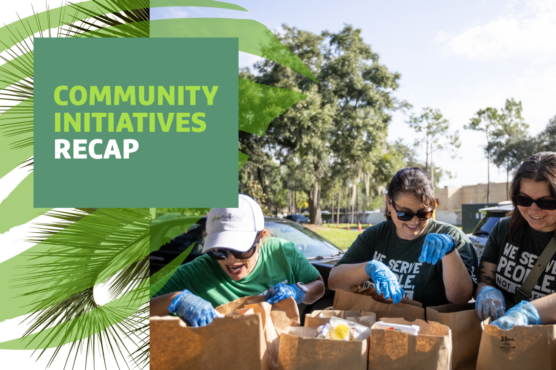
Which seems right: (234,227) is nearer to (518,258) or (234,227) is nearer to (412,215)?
(412,215)

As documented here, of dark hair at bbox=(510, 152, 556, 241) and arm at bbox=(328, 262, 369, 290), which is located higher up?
dark hair at bbox=(510, 152, 556, 241)

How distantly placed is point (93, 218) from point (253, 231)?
1249 mm

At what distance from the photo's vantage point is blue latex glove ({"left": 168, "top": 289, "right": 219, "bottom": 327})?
159 centimetres

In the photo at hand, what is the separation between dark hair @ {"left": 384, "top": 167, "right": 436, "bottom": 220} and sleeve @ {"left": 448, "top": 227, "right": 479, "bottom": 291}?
22 centimetres

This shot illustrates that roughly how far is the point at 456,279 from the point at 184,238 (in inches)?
126

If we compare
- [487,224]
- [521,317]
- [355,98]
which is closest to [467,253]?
[521,317]

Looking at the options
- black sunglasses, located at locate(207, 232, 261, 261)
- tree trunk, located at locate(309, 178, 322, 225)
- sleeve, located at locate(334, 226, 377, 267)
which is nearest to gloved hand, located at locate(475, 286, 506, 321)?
sleeve, located at locate(334, 226, 377, 267)

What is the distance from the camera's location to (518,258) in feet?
6.32

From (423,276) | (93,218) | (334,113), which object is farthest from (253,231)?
(334,113)

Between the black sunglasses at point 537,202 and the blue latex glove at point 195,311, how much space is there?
1518mm

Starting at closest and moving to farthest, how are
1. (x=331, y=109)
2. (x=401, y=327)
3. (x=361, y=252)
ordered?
1. (x=401, y=327)
2. (x=361, y=252)
3. (x=331, y=109)

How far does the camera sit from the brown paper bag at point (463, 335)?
1.57 m

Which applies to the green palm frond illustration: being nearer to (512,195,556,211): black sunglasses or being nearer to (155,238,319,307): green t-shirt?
(155,238,319,307): green t-shirt

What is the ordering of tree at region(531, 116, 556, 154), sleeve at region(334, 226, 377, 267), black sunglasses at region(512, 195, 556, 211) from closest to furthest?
black sunglasses at region(512, 195, 556, 211) < sleeve at region(334, 226, 377, 267) < tree at region(531, 116, 556, 154)
